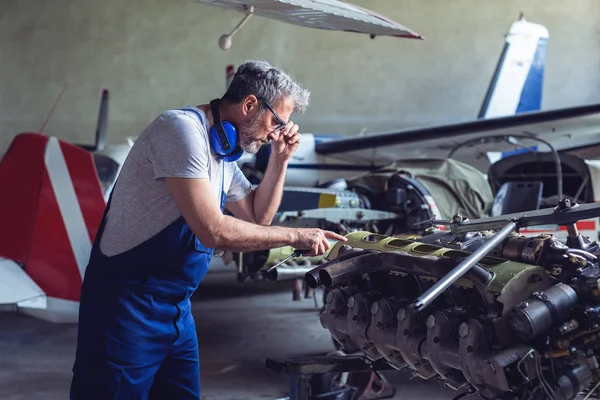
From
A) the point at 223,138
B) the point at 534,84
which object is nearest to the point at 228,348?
the point at 223,138

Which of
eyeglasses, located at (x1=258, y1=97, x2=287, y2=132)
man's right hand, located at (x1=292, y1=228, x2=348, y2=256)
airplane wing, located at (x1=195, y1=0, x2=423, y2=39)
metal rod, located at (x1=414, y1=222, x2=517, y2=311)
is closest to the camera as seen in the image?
metal rod, located at (x1=414, y1=222, x2=517, y2=311)

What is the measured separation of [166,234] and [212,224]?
0.67 feet

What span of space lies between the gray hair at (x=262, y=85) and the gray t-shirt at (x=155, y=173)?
0.14m

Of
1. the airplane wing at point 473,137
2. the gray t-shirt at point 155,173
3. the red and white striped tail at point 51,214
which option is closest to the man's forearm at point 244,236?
the gray t-shirt at point 155,173

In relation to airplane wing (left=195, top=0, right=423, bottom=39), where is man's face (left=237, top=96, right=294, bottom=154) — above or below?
below

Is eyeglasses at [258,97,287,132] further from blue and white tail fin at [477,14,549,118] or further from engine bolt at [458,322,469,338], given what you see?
blue and white tail fin at [477,14,549,118]

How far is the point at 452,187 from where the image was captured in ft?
18.1

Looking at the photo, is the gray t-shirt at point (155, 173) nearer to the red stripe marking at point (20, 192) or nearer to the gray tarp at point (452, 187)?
the red stripe marking at point (20, 192)

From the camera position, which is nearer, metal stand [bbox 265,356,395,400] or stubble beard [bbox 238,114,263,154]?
stubble beard [bbox 238,114,263,154]

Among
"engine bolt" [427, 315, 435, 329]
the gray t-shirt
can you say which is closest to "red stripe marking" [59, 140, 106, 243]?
the gray t-shirt

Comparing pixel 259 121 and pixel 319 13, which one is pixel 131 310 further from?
pixel 319 13

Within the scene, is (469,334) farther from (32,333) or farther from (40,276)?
(32,333)

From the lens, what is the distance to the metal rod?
1.74 meters

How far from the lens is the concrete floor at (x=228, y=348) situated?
4.30 metres
